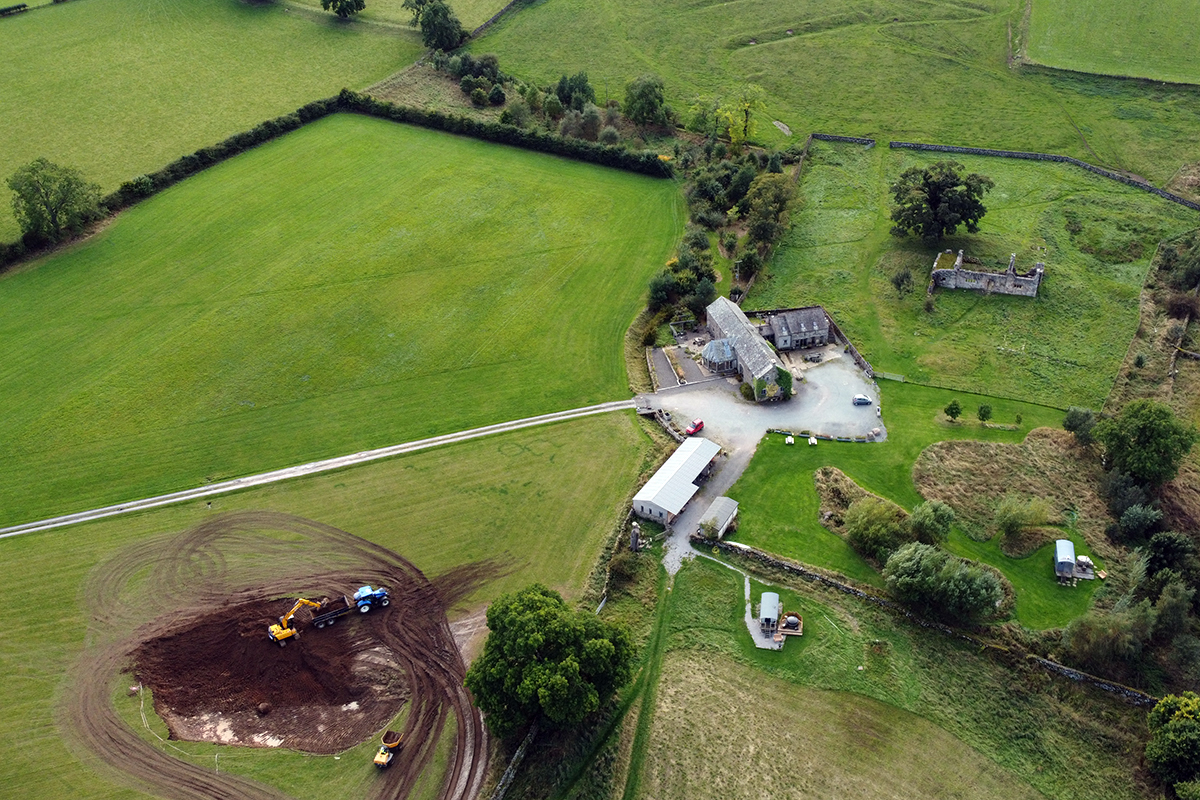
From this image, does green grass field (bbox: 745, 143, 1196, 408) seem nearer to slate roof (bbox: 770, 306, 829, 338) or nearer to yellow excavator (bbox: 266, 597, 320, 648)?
slate roof (bbox: 770, 306, 829, 338)

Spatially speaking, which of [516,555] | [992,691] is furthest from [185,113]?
[992,691]

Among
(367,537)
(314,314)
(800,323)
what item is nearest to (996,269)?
(800,323)

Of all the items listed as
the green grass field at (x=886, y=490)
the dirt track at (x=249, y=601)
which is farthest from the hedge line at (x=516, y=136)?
the dirt track at (x=249, y=601)

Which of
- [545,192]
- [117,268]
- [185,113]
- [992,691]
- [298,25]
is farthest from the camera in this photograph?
[298,25]

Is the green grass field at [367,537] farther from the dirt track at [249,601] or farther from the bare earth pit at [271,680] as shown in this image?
the bare earth pit at [271,680]

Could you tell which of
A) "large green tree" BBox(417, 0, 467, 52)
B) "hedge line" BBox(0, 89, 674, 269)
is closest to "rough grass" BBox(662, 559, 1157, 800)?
"hedge line" BBox(0, 89, 674, 269)

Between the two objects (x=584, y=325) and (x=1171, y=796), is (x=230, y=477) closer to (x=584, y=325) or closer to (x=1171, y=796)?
(x=584, y=325)
